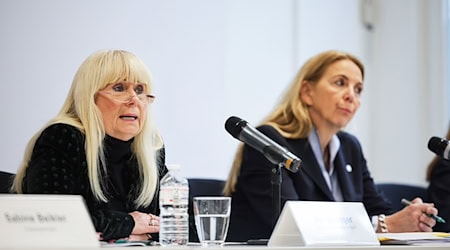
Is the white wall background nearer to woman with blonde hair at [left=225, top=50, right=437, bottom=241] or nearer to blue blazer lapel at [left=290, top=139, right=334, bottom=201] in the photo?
woman with blonde hair at [left=225, top=50, right=437, bottom=241]

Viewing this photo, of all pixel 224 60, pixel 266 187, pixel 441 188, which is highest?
pixel 224 60

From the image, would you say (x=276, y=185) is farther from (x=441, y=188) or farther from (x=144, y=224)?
(x=441, y=188)

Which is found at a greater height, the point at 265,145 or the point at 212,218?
the point at 265,145

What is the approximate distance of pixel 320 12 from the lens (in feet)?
12.2

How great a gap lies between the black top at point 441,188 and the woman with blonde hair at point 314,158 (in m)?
0.18

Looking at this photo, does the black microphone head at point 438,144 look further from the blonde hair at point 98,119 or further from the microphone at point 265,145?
the blonde hair at point 98,119

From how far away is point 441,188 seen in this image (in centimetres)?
294

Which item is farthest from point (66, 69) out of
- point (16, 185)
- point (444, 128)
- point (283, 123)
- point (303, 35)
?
point (444, 128)

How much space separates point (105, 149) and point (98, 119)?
0.08 metres

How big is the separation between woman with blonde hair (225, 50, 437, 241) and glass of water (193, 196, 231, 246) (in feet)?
2.73

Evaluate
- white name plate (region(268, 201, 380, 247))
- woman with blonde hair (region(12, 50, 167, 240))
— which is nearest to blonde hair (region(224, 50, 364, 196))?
woman with blonde hair (region(12, 50, 167, 240))

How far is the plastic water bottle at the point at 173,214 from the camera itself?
174cm

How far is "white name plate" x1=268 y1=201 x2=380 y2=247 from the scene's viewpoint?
1521 millimetres

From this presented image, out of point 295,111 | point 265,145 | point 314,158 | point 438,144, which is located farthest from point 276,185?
point 295,111
